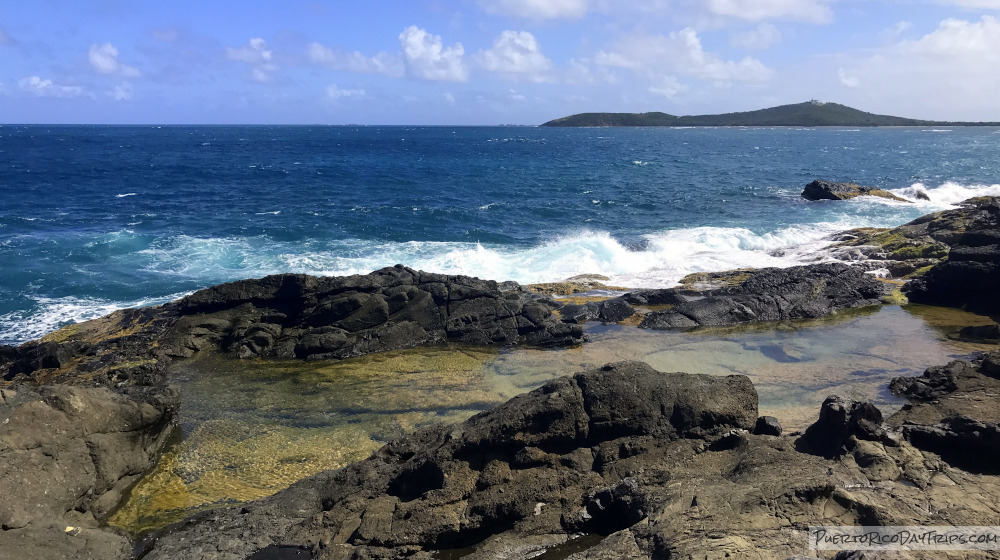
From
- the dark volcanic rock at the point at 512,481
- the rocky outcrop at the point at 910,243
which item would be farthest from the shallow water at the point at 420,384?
the rocky outcrop at the point at 910,243

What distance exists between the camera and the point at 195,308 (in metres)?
19.5

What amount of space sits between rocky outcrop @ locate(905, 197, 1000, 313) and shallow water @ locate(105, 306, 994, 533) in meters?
0.96

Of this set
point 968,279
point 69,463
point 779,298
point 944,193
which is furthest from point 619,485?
point 944,193

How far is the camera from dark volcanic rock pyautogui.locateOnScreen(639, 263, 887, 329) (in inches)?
777

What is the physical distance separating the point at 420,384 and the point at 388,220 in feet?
79.8

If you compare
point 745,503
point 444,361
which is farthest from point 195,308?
point 745,503

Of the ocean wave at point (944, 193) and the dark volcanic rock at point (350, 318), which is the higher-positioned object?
the ocean wave at point (944, 193)

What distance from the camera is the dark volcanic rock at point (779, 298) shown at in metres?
19.7

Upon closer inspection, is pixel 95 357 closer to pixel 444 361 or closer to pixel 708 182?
pixel 444 361

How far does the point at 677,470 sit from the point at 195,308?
16.5 meters

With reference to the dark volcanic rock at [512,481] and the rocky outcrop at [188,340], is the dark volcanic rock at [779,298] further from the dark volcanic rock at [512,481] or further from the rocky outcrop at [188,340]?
the dark volcanic rock at [512,481]

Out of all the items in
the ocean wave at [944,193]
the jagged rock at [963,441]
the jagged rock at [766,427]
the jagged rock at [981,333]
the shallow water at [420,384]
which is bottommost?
the shallow water at [420,384]

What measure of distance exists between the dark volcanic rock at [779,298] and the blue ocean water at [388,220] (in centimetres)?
432

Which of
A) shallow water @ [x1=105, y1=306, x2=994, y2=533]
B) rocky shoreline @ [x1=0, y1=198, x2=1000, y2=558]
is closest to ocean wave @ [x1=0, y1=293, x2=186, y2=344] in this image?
shallow water @ [x1=105, y1=306, x2=994, y2=533]
